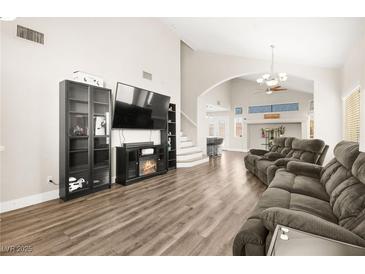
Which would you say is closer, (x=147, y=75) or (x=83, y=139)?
(x=83, y=139)

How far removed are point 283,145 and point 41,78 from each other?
5417 mm

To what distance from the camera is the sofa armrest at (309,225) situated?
3.58 feet

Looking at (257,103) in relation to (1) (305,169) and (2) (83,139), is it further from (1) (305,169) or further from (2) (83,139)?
(2) (83,139)

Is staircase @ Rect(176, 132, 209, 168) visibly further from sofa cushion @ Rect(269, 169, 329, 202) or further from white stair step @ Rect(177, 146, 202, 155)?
sofa cushion @ Rect(269, 169, 329, 202)

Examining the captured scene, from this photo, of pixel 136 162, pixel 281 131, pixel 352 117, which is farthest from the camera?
pixel 281 131

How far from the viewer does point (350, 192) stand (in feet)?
5.30

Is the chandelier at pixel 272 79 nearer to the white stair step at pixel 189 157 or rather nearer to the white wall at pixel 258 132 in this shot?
the white stair step at pixel 189 157

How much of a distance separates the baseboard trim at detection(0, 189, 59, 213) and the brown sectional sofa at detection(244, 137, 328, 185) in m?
3.79

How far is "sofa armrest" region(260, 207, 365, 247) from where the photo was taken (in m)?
1.09

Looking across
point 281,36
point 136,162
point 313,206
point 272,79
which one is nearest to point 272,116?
point 272,79

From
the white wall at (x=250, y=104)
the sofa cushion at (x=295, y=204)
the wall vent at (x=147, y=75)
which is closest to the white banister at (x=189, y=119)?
the white wall at (x=250, y=104)

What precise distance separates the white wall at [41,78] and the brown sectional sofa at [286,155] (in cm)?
332

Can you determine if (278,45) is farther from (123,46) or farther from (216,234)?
(216,234)
